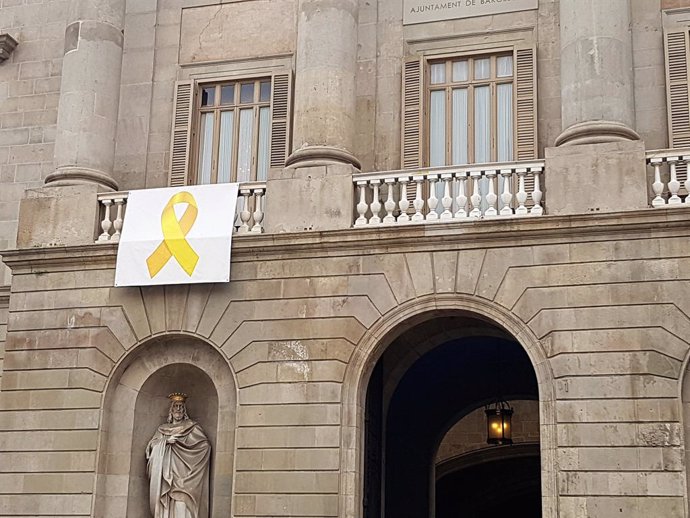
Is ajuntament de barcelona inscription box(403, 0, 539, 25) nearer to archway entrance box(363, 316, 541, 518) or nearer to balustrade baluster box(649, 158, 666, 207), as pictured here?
balustrade baluster box(649, 158, 666, 207)

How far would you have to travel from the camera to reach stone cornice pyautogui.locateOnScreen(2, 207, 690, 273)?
19656 mm

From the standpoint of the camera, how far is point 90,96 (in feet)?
78.3

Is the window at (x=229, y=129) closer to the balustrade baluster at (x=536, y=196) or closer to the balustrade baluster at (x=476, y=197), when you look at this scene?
the balustrade baluster at (x=476, y=197)

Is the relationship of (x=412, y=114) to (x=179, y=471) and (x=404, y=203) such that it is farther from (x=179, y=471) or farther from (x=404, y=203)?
(x=179, y=471)

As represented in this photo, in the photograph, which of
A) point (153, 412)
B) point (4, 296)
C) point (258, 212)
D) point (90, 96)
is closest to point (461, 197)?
point (258, 212)

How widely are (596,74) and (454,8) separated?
3880 mm

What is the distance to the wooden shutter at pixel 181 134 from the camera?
24328 mm

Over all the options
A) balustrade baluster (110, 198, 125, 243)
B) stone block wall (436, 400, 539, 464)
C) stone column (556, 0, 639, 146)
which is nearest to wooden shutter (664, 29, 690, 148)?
stone column (556, 0, 639, 146)

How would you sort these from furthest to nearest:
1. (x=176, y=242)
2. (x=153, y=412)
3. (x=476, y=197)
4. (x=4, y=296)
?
1. (x=4, y=296)
2. (x=153, y=412)
3. (x=176, y=242)
4. (x=476, y=197)

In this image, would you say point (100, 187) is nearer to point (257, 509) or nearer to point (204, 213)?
point (204, 213)

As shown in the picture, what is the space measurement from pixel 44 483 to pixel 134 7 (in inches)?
399

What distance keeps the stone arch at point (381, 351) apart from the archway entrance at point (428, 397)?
0.86m

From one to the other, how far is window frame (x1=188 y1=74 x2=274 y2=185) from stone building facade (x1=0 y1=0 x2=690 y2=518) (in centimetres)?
5

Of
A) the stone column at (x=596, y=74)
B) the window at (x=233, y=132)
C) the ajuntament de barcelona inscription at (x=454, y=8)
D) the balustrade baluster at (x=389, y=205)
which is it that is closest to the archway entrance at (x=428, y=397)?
the balustrade baluster at (x=389, y=205)
